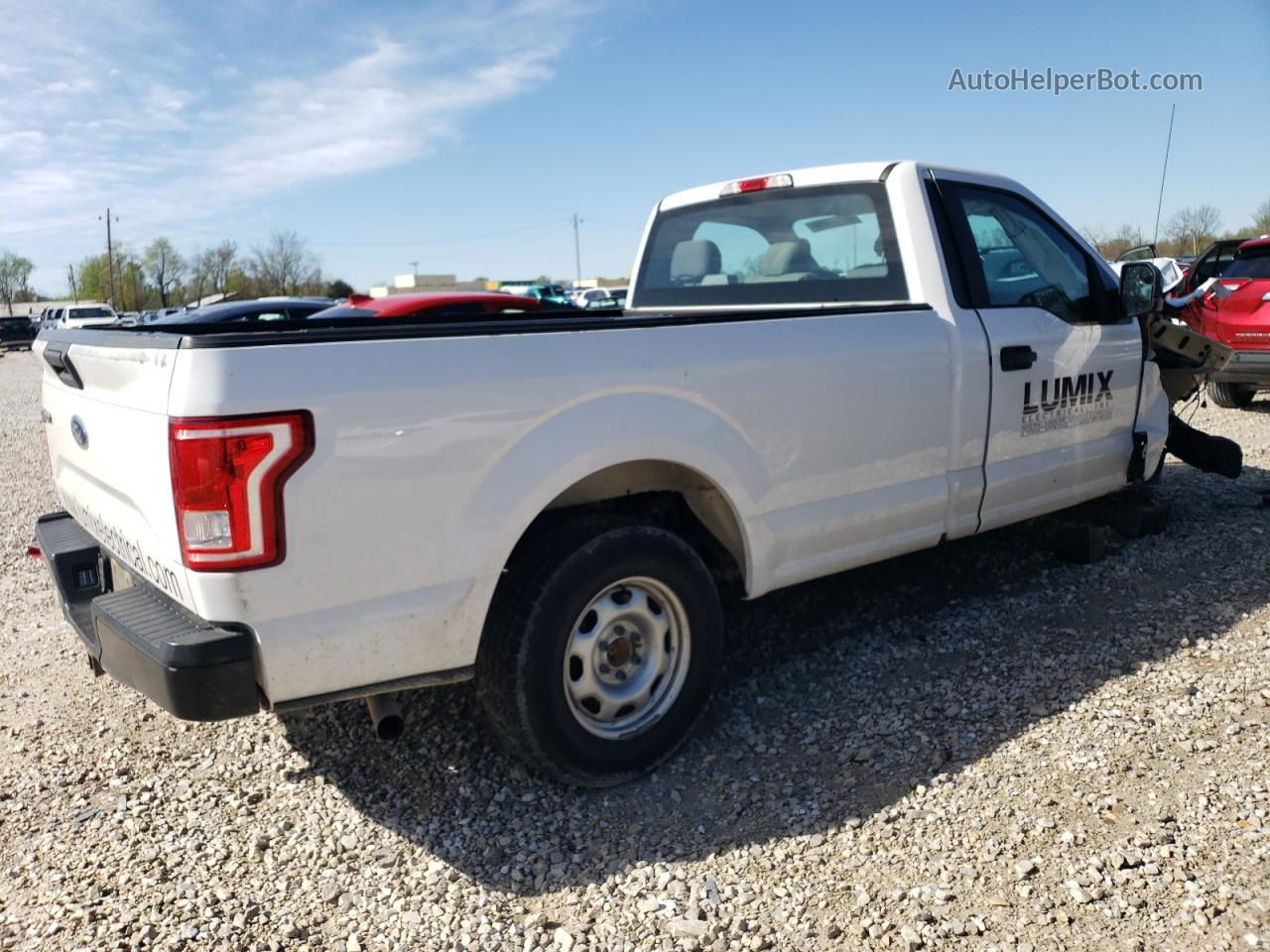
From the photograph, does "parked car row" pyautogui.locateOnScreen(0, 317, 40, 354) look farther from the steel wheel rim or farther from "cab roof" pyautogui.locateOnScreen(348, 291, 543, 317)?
the steel wheel rim

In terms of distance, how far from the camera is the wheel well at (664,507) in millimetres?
3273

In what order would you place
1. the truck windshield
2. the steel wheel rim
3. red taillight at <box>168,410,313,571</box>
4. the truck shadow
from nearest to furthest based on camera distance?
red taillight at <box>168,410,313,571</box>
the truck shadow
the steel wheel rim
the truck windshield

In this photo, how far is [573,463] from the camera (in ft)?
9.75

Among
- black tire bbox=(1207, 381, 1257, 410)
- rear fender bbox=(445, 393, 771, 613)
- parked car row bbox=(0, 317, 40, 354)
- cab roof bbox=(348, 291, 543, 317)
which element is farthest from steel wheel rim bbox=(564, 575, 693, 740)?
parked car row bbox=(0, 317, 40, 354)

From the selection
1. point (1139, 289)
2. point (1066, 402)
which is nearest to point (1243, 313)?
point (1139, 289)

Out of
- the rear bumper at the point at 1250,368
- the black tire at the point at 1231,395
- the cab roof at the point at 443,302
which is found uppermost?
the cab roof at the point at 443,302

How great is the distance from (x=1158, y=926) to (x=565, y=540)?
1870mm

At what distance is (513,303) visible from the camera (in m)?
12.4

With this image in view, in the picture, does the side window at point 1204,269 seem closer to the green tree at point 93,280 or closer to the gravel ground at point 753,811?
the gravel ground at point 753,811

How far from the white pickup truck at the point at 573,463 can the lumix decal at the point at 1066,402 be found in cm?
2

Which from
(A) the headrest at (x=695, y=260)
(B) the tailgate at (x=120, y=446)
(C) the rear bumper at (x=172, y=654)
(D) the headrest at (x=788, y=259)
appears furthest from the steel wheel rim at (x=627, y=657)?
(A) the headrest at (x=695, y=260)

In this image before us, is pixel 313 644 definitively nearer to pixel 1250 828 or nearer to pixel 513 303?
pixel 1250 828

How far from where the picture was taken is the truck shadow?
3105 mm

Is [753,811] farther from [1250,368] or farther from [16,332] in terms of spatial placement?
[16,332]
